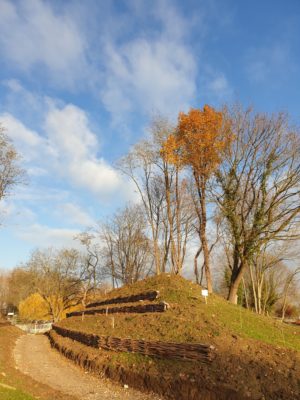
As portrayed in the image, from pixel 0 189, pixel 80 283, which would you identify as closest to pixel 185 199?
pixel 0 189

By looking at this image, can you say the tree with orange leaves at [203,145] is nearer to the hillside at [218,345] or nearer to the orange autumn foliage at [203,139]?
the orange autumn foliage at [203,139]

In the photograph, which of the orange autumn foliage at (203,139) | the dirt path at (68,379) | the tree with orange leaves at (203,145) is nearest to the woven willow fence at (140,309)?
the dirt path at (68,379)

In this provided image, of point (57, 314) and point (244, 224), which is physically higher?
point (244, 224)

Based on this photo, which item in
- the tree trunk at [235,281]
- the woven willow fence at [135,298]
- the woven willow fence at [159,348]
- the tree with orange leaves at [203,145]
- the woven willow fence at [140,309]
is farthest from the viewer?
the tree with orange leaves at [203,145]

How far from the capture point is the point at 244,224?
24062mm

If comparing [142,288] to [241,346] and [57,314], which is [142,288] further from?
[57,314]

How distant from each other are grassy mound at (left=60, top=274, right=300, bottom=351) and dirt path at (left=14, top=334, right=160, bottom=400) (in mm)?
2252

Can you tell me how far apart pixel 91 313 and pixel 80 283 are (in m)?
30.8

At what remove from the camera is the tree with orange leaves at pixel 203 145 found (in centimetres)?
2456

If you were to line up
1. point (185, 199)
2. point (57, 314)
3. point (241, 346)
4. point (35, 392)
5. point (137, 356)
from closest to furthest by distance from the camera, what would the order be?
point (35, 392) → point (241, 346) → point (137, 356) → point (185, 199) → point (57, 314)

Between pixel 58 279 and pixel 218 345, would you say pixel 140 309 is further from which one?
pixel 58 279

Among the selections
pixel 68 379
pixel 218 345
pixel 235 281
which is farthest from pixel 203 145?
pixel 68 379

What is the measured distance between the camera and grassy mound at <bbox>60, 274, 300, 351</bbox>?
12.7 meters

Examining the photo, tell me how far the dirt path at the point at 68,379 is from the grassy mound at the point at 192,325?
2.25 metres
